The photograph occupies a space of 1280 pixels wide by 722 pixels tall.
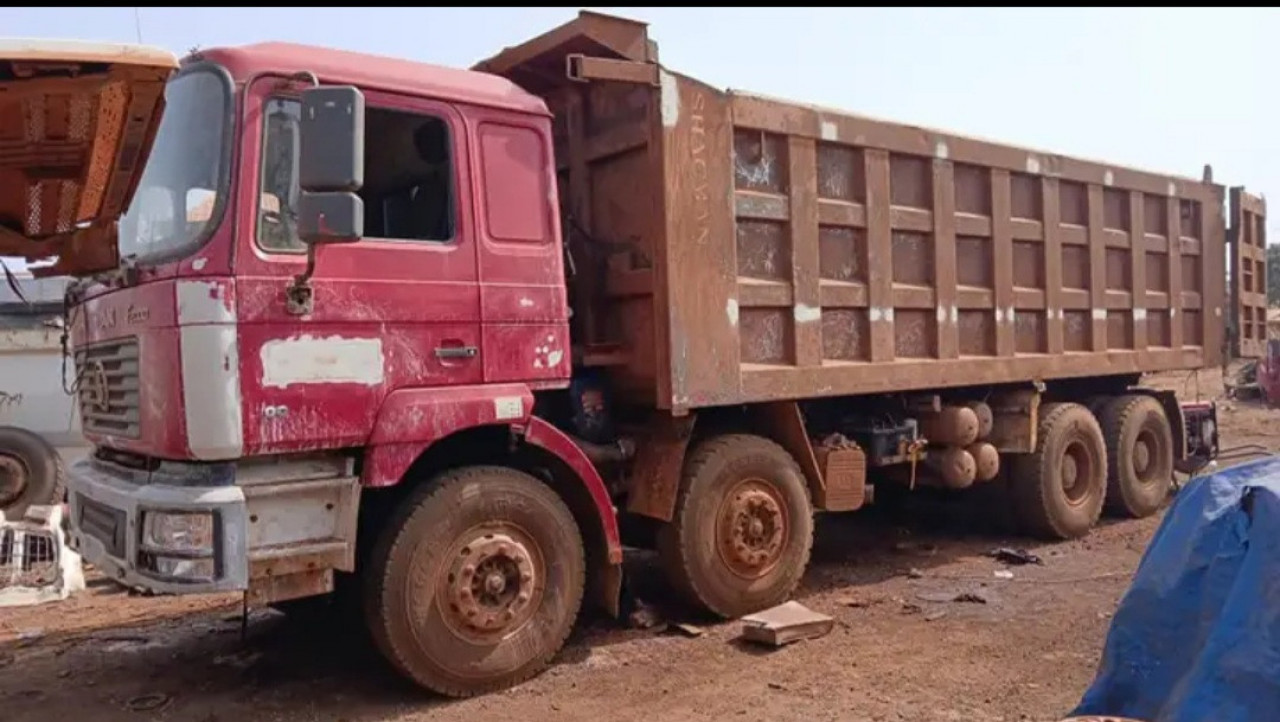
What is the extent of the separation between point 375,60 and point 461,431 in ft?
5.52

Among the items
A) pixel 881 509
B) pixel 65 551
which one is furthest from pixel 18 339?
pixel 881 509

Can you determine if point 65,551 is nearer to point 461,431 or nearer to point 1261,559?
point 461,431

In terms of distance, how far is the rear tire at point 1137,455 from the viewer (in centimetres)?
862

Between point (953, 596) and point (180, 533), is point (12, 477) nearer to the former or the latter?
point (180, 533)

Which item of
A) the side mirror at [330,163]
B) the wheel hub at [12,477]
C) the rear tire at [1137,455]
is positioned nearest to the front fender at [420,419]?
the side mirror at [330,163]

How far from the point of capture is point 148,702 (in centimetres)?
470

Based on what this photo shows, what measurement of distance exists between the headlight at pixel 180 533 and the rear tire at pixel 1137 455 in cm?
715

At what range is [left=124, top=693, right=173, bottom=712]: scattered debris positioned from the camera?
462cm

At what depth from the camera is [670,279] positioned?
5.29 m

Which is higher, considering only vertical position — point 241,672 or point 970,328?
point 970,328

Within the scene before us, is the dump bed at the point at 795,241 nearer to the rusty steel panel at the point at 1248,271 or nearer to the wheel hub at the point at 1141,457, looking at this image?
the wheel hub at the point at 1141,457

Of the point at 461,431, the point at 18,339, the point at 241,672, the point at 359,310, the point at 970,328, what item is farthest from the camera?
the point at 18,339

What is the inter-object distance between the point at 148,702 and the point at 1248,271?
9.96m

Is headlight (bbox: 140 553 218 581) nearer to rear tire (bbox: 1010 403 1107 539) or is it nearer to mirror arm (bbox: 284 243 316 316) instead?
mirror arm (bbox: 284 243 316 316)
